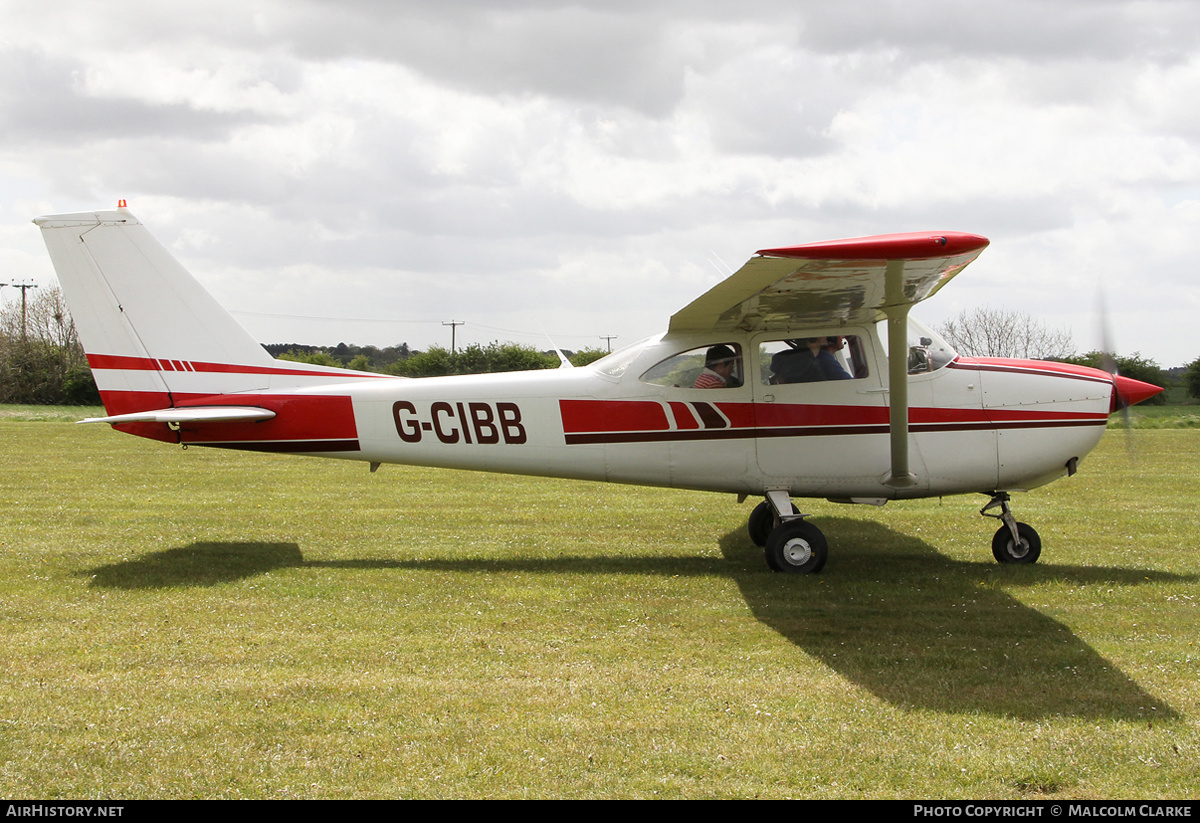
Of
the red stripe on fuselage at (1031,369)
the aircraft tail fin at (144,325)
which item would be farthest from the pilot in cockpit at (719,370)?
the aircraft tail fin at (144,325)

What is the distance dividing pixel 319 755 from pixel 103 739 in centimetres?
106

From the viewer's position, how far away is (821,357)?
26.9 ft

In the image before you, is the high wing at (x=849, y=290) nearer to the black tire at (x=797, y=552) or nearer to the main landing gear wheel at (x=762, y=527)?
the black tire at (x=797, y=552)

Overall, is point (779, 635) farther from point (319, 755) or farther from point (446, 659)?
point (319, 755)

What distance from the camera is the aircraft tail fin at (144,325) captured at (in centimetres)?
806

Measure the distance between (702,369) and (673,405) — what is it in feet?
1.37

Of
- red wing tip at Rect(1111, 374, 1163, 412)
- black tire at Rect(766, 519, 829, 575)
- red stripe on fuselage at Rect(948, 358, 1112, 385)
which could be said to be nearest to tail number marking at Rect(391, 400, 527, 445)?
black tire at Rect(766, 519, 829, 575)

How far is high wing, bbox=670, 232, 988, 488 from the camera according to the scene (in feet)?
18.3

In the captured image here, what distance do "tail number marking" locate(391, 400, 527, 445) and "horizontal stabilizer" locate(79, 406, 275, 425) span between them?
120 centimetres

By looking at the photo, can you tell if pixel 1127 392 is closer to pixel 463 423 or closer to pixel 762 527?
pixel 762 527

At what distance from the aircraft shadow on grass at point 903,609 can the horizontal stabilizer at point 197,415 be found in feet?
4.32

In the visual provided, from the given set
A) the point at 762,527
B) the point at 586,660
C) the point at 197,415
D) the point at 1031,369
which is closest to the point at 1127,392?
the point at 1031,369

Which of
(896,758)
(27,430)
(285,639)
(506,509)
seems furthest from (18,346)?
(896,758)

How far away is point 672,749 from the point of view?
164 inches
